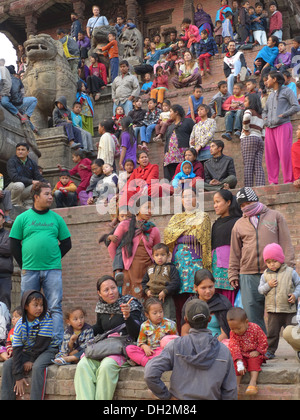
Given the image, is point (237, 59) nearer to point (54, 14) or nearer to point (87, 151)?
point (87, 151)

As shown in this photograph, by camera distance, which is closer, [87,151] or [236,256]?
[236,256]

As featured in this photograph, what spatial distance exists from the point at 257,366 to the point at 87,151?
29.3 ft

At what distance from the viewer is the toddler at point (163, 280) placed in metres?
5.96

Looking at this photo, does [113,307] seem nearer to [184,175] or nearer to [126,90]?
[184,175]

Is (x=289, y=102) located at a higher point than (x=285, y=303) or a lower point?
higher

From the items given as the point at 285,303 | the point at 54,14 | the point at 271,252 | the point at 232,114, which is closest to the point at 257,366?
the point at 285,303

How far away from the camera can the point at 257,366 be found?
4621mm

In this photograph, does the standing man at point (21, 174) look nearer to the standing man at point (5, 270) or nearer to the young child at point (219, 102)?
the standing man at point (5, 270)

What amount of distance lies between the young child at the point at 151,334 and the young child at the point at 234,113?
663cm

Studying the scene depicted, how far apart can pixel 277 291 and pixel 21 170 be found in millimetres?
5384

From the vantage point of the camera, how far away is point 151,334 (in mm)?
5168

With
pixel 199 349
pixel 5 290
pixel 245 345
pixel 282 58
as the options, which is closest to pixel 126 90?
pixel 282 58

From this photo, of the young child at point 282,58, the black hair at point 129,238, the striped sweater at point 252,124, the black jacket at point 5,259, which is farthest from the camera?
the young child at point 282,58

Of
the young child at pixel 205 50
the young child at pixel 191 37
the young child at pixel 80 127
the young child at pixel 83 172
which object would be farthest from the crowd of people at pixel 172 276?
the young child at pixel 191 37
